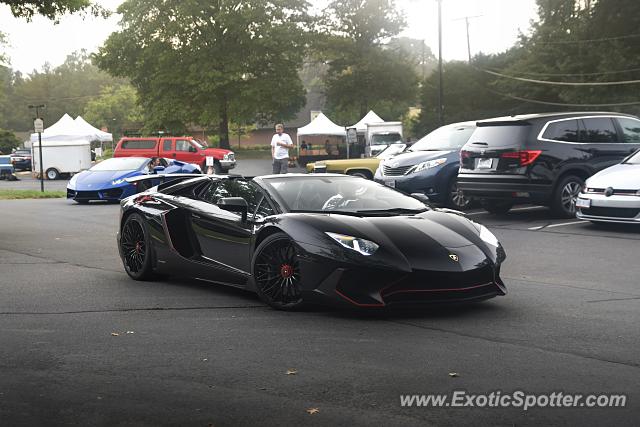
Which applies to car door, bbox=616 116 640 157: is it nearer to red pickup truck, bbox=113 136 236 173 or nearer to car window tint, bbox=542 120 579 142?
car window tint, bbox=542 120 579 142

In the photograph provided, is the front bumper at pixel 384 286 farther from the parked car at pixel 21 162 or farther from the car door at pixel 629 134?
the parked car at pixel 21 162

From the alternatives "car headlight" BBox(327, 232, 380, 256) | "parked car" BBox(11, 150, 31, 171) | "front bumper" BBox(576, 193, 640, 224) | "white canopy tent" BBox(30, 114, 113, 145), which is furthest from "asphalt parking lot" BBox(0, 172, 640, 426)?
"parked car" BBox(11, 150, 31, 171)

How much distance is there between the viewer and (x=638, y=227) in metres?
14.4

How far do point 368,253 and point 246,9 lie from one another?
56.3 m

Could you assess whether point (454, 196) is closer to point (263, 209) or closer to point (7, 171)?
point (263, 209)

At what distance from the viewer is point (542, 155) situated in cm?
1538

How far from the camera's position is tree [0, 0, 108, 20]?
17938mm

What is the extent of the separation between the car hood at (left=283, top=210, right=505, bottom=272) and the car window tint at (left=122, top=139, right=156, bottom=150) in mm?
36459

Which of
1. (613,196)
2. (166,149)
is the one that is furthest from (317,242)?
(166,149)

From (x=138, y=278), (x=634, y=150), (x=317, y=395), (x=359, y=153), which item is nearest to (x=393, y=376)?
(x=317, y=395)

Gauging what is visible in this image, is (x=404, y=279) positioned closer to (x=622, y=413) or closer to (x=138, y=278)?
(x=622, y=413)

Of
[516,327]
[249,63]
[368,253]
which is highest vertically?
[249,63]

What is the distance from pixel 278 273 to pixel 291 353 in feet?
5.54

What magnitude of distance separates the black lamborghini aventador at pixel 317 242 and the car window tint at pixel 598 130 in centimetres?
812
